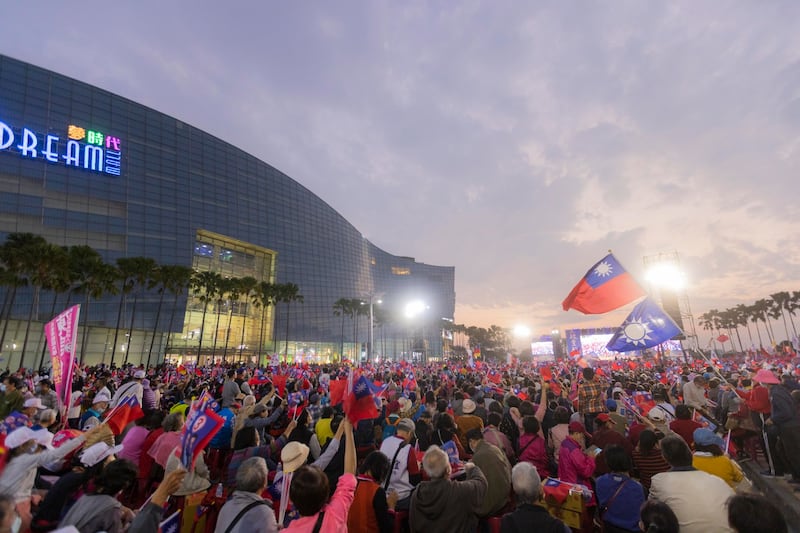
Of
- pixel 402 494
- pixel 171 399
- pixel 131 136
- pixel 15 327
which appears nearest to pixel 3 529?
pixel 402 494

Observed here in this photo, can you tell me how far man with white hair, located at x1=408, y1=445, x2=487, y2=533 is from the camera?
375 centimetres

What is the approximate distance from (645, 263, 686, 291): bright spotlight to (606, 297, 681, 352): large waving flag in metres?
43.8

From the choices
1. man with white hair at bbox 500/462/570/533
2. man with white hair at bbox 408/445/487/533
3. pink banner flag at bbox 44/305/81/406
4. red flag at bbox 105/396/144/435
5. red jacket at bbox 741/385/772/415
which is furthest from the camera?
red jacket at bbox 741/385/772/415

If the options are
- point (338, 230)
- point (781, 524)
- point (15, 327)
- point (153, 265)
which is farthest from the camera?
point (338, 230)

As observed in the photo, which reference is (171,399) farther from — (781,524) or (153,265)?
(153,265)

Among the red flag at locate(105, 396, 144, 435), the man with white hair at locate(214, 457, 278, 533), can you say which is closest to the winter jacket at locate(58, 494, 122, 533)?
the man with white hair at locate(214, 457, 278, 533)

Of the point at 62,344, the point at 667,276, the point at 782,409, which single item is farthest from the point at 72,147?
the point at 667,276

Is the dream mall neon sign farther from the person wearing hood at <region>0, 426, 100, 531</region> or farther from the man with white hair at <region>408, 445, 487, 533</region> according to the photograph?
the man with white hair at <region>408, 445, 487, 533</region>

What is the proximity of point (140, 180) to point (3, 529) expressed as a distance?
7242cm

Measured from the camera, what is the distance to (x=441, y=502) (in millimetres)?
3744

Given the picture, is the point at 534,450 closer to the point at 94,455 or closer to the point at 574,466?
the point at 574,466

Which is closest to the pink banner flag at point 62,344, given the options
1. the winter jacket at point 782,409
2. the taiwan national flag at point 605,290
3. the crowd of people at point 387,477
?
the crowd of people at point 387,477

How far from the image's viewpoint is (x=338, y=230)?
324ft

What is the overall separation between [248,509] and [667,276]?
59.3 metres
